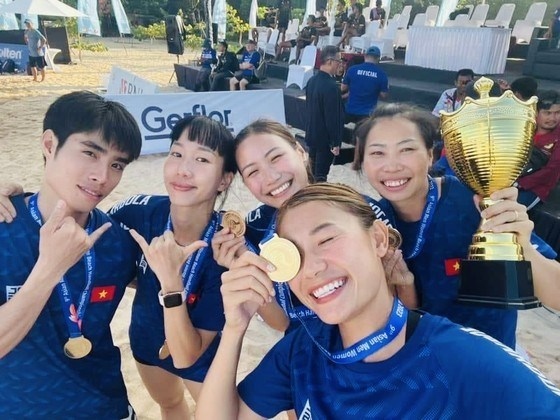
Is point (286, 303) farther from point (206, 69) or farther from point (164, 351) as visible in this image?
point (206, 69)

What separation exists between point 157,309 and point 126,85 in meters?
9.45

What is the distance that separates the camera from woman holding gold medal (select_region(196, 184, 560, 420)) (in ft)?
3.16

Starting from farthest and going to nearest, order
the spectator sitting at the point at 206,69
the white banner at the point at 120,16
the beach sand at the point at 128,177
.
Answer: the white banner at the point at 120,16 → the spectator sitting at the point at 206,69 → the beach sand at the point at 128,177

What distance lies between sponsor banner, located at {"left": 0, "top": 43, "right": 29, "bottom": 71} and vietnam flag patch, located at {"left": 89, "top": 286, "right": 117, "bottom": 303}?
64.8ft

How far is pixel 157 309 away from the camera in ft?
6.07

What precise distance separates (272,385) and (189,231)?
0.85m

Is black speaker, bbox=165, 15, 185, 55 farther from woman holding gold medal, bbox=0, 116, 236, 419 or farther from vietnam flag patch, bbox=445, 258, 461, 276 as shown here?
vietnam flag patch, bbox=445, 258, 461, 276

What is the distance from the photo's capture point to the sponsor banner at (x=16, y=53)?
17.5 metres

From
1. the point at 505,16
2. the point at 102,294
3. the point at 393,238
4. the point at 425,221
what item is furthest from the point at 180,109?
Answer: the point at 505,16

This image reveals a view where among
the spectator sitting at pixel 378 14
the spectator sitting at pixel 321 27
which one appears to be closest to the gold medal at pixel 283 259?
the spectator sitting at pixel 321 27

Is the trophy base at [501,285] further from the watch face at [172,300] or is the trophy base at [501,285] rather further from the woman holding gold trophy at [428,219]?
the watch face at [172,300]

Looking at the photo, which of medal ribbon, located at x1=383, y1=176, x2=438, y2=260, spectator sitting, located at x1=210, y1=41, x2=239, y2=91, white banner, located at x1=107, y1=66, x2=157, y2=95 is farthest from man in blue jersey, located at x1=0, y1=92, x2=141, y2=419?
Result: spectator sitting, located at x1=210, y1=41, x2=239, y2=91

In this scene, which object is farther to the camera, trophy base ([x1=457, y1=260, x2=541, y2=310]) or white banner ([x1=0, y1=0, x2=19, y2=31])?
white banner ([x1=0, y1=0, x2=19, y2=31])

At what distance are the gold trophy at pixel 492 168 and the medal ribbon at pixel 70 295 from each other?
1.27m
